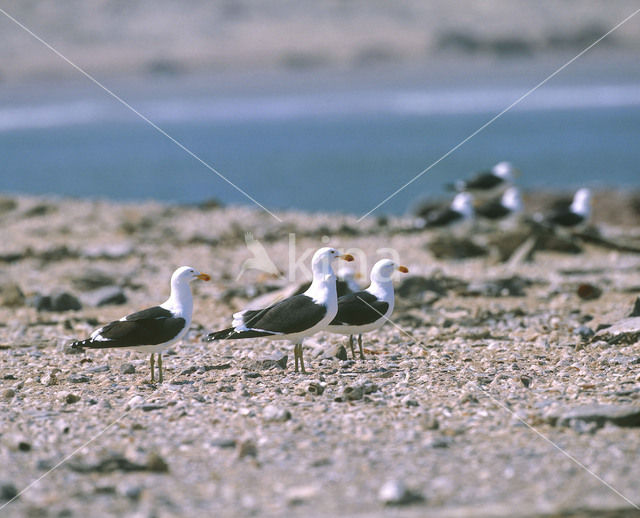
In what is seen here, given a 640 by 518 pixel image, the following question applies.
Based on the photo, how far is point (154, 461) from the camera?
5781mm

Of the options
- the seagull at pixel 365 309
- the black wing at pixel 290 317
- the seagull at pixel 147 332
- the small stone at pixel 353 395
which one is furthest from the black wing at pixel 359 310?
the seagull at pixel 147 332

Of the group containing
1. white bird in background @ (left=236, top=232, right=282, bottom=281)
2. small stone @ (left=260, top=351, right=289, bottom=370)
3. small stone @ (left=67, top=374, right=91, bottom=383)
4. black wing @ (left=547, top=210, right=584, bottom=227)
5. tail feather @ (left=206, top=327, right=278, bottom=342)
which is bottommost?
small stone @ (left=67, top=374, right=91, bottom=383)

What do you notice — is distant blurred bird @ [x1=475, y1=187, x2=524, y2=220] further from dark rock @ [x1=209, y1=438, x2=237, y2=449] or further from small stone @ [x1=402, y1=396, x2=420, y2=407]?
dark rock @ [x1=209, y1=438, x2=237, y2=449]

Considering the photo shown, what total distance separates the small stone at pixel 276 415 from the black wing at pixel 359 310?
1568mm

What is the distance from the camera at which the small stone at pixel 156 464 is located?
18.9ft

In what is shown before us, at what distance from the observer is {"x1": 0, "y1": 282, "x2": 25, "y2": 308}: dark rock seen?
11695mm

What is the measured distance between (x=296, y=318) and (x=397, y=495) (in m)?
2.61

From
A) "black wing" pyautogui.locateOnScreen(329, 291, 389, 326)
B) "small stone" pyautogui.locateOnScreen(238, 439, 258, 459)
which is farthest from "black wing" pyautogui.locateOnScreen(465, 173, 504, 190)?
"small stone" pyautogui.locateOnScreen(238, 439, 258, 459)

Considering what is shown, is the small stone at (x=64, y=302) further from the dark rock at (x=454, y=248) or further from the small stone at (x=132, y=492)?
the small stone at (x=132, y=492)

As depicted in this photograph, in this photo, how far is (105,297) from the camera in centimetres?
1177

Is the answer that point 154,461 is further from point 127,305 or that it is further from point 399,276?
point 399,276

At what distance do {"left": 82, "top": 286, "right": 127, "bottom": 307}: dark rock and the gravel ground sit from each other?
0.12ft

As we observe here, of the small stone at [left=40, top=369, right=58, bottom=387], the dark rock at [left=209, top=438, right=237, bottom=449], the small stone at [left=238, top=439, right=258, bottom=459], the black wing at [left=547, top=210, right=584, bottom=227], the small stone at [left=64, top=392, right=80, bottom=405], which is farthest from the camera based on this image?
the black wing at [left=547, top=210, right=584, bottom=227]

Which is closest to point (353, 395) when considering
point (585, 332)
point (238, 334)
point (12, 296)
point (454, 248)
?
point (238, 334)
